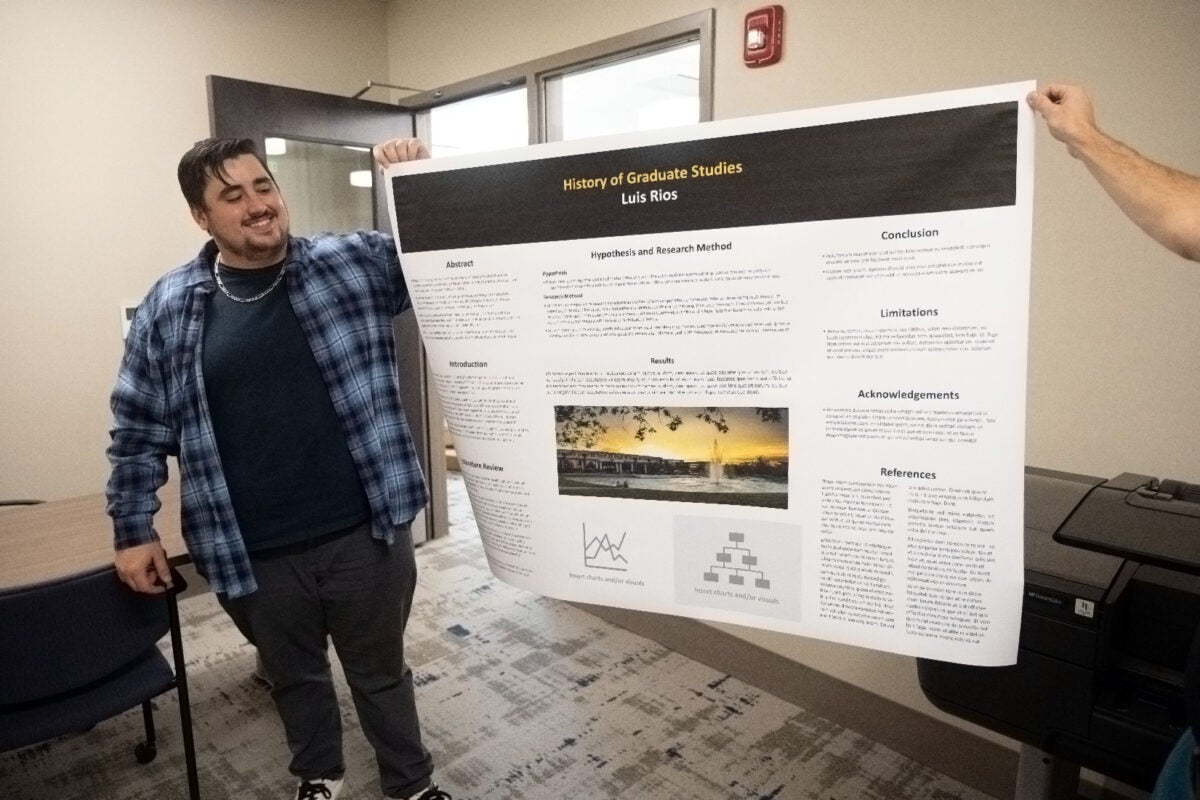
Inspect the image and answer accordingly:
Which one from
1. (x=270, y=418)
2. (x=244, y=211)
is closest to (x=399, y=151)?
(x=244, y=211)

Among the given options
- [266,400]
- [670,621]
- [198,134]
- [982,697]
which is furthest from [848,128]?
[198,134]

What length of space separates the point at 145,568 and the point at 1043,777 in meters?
1.78

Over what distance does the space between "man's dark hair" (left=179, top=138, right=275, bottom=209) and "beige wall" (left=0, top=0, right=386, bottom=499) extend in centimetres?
169

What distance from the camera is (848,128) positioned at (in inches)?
40.1

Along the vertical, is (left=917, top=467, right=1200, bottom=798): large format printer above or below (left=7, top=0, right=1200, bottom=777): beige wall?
below

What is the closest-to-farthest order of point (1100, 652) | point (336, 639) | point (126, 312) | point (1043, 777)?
point (1100, 652) → point (1043, 777) → point (336, 639) → point (126, 312)

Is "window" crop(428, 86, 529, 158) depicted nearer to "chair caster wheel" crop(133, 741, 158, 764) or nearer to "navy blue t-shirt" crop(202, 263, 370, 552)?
"navy blue t-shirt" crop(202, 263, 370, 552)

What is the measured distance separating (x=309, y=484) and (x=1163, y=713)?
5.16 ft

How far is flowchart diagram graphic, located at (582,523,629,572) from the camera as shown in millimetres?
1265

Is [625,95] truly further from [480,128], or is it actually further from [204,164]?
[204,164]

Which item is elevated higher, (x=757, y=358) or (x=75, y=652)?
(x=757, y=358)

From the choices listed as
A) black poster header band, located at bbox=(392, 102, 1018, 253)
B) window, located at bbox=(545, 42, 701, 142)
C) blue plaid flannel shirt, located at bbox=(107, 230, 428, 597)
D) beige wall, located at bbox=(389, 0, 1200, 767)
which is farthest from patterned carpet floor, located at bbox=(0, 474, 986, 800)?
window, located at bbox=(545, 42, 701, 142)

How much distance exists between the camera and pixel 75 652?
1510 millimetres

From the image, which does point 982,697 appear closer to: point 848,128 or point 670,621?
point 848,128
